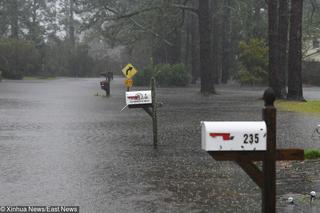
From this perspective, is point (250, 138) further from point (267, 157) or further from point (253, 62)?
point (253, 62)

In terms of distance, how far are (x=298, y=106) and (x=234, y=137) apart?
2117cm

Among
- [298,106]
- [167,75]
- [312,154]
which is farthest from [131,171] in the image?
[167,75]

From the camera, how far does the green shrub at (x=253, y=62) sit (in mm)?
51906

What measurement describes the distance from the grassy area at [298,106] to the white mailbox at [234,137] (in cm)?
1846

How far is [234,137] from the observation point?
5180mm

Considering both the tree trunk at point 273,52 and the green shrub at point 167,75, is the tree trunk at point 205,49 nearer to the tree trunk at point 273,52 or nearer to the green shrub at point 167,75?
the tree trunk at point 273,52

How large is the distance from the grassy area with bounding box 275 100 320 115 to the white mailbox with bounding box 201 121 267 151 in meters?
18.5

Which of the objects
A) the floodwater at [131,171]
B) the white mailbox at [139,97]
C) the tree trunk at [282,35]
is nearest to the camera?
the floodwater at [131,171]

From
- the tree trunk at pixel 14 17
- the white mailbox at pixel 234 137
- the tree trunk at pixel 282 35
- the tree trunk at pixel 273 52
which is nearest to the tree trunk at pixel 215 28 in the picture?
the tree trunk at pixel 273 52

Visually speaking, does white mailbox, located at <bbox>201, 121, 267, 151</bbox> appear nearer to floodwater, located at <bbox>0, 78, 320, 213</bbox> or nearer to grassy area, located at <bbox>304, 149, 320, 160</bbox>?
floodwater, located at <bbox>0, 78, 320, 213</bbox>

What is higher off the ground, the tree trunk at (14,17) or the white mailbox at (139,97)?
the tree trunk at (14,17)

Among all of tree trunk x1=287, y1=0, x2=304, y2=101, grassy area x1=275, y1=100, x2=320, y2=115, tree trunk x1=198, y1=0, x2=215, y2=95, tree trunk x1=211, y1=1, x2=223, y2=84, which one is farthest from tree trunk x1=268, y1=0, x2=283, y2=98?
tree trunk x1=211, y1=1, x2=223, y2=84

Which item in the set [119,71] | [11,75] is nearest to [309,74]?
[11,75]

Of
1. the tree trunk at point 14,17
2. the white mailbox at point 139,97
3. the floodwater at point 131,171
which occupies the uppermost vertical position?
the tree trunk at point 14,17
